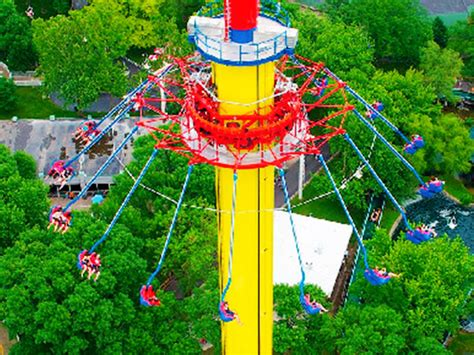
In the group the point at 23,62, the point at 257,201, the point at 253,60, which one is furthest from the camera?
the point at 23,62

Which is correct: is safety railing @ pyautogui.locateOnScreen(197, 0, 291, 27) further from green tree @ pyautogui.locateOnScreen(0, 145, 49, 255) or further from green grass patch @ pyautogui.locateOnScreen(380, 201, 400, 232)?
green grass patch @ pyautogui.locateOnScreen(380, 201, 400, 232)

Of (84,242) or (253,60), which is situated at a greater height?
(253,60)

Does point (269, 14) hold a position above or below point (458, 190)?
above

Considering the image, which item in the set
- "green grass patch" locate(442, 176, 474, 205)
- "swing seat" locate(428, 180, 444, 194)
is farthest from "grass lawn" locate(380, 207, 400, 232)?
"swing seat" locate(428, 180, 444, 194)

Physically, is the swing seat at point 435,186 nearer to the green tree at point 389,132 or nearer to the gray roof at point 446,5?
the green tree at point 389,132

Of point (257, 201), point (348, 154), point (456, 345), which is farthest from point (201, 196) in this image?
point (257, 201)

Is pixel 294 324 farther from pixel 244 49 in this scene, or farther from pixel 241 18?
pixel 241 18

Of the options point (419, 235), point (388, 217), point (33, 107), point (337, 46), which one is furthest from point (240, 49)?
point (33, 107)

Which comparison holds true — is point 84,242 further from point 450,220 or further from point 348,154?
point 450,220
